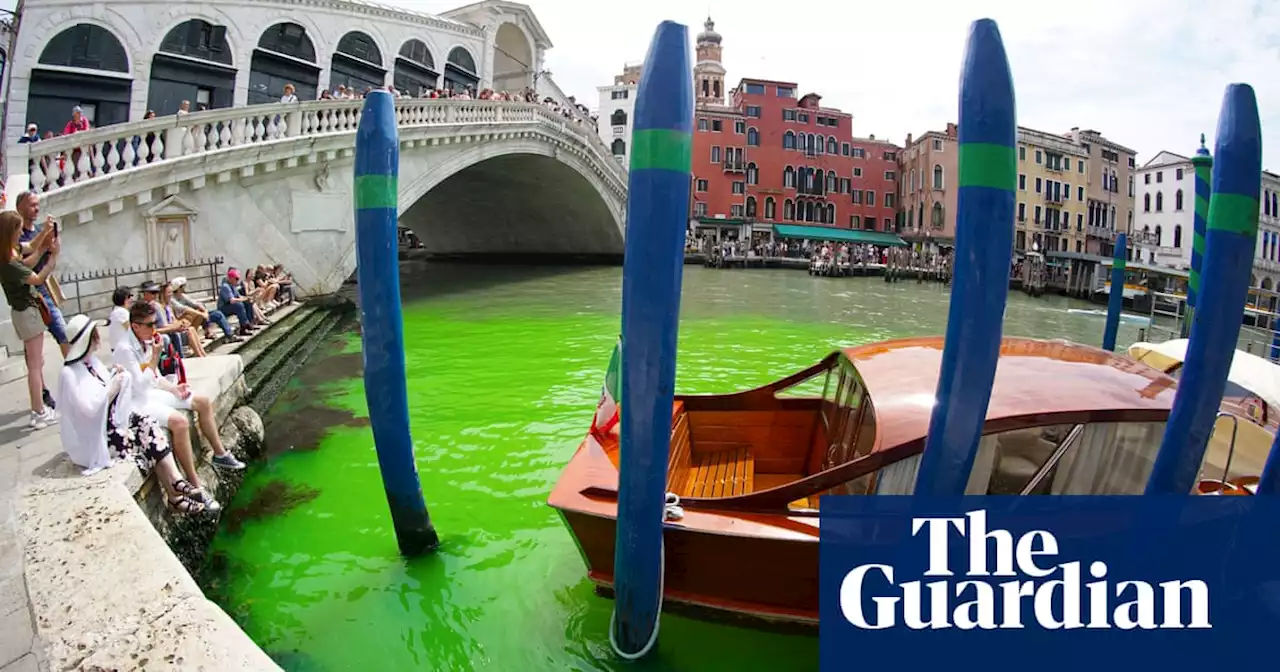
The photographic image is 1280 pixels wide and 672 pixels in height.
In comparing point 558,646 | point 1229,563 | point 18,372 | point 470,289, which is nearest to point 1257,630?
point 1229,563

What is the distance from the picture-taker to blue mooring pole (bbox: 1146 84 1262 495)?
291cm

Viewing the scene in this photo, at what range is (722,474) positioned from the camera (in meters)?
4.29

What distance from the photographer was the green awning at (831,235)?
40.0m

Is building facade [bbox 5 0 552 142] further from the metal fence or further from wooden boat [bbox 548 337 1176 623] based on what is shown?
wooden boat [bbox 548 337 1176 623]

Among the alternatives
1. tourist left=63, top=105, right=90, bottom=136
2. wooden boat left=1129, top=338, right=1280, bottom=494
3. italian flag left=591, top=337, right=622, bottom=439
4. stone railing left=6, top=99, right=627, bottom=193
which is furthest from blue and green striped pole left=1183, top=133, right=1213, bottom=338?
tourist left=63, top=105, right=90, bottom=136

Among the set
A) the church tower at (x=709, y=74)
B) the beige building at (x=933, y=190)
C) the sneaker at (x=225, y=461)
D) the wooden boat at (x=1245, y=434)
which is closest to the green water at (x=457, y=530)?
the sneaker at (x=225, y=461)

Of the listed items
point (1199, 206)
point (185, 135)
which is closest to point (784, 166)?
point (185, 135)

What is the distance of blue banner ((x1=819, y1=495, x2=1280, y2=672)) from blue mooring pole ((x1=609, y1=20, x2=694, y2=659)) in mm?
800

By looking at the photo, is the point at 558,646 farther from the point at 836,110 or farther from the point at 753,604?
the point at 836,110

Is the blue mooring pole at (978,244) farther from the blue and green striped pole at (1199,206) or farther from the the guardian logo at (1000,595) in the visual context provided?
the blue and green striped pole at (1199,206)

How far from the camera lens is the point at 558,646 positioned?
3402mm

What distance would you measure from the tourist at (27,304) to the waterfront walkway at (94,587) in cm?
88

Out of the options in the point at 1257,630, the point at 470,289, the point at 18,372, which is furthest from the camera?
the point at 470,289

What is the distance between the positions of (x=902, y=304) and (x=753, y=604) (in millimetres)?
20357
